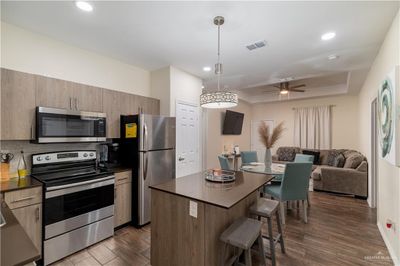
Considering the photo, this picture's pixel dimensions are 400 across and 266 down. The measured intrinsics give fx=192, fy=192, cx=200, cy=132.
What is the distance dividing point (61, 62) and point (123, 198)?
2189 mm

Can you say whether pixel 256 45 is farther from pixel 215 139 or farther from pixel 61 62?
pixel 215 139

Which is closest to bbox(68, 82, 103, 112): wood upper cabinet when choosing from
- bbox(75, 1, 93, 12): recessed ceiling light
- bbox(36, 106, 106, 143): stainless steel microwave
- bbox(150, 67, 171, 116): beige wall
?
bbox(36, 106, 106, 143): stainless steel microwave

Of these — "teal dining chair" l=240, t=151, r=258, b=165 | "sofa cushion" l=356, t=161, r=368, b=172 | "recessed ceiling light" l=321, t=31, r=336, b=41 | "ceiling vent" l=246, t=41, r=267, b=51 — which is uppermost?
"recessed ceiling light" l=321, t=31, r=336, b=41

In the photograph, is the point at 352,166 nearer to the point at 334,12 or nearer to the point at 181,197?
the point at 334,12

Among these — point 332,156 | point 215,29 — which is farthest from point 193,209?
point 332,156

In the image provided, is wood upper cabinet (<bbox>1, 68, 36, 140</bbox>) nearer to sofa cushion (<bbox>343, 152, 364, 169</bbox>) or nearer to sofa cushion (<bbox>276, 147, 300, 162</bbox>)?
sofa cushion (<bbox>343, 152, 364, 169</bbox>)

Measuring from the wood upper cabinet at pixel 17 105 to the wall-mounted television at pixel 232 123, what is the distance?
4.62 metres

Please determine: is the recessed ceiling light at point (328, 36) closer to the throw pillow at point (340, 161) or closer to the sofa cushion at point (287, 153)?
the throw pillow at point (340, 161)

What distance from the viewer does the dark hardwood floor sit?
222 centimetres

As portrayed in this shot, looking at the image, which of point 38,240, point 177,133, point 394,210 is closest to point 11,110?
point 38,240

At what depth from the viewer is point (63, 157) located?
2633 millimetres

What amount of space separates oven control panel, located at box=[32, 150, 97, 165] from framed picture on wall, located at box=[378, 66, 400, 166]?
3.78m

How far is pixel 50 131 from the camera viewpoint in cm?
235

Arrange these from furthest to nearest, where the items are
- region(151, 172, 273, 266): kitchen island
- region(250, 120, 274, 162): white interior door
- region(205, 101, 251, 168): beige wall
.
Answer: region(250, 120, 274, 162): white interior door, region(205, 101, 251, 168): beige wall, region(151, 172, 273, 266): kitchen island
